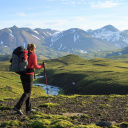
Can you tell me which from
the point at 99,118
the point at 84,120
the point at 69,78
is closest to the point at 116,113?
the point at 99,118

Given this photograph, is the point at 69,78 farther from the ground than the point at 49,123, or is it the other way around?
the point at 49,123

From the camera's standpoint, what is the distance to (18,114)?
16328 millimetres

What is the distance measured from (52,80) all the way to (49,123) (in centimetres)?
15443

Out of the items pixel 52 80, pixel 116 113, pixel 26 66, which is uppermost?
pixel 26 66

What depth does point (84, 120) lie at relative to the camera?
52.0 ft

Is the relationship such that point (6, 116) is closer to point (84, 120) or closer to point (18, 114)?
point (18, 114)

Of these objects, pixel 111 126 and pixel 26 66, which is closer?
pixel 111 126

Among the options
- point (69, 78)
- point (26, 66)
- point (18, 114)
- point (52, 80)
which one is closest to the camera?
point (26, 66)

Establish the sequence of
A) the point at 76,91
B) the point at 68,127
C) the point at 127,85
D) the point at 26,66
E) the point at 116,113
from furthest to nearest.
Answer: the point at 76,91 < the point at 127,85 < the point at 116,113 < the point at 26,66 < the point at 68,127

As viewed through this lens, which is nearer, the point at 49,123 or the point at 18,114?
the point at 49,123

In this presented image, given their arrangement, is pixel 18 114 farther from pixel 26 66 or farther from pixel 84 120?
pixel 84 120

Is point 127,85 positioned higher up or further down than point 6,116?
further down

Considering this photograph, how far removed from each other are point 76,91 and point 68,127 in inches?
4144

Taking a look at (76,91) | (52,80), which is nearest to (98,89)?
(76,91)
